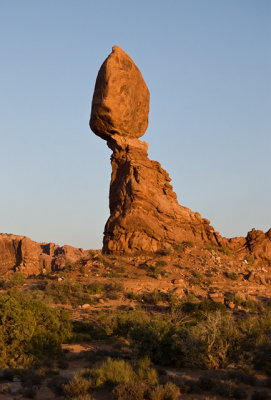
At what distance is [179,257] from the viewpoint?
84.4ft

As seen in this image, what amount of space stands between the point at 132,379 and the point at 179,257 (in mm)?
15996

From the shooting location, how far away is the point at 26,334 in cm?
1299

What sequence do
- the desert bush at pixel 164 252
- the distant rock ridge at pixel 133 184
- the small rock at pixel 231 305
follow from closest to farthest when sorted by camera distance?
1. the small rock at pixel 231 305
2. the desert bush at pixel 164 252
3. the distant rock ridge at pixel 133 184

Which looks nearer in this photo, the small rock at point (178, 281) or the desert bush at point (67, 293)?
the desert bush at point (67, 293)

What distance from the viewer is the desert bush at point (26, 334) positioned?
12.4 meters

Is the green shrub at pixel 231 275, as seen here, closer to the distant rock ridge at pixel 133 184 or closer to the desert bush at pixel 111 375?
the distant rock ridge at pixel 133 184

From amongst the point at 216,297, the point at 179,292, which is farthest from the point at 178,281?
the point at 216,297

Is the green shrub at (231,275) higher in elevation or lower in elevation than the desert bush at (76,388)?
higher

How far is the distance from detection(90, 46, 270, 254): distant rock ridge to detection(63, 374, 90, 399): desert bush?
16435mm

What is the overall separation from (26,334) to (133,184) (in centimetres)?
1469

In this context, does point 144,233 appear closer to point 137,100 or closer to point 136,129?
→ point 136,129

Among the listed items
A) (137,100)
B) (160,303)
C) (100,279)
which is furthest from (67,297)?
(137,100)

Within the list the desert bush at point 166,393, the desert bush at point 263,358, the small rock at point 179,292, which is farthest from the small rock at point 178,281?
the desert bush at point 166,393

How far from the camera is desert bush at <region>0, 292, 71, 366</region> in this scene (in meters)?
12.4
